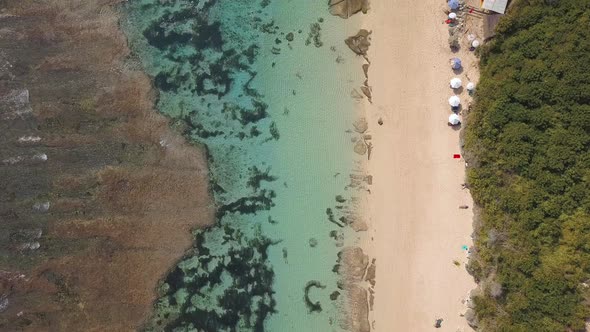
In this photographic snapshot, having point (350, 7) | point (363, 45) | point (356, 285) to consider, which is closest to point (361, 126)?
point (363, 45)

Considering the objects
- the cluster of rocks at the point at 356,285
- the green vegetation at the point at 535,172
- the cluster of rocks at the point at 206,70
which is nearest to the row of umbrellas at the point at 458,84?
the green vegetation at the point at 535,172

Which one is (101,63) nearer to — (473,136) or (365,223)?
(365,223)

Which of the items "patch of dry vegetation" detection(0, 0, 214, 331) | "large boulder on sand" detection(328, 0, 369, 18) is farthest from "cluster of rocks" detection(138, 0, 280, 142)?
"large boulder on sand" detection(328, 0, 369, 18)

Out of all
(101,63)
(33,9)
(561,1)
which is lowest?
(101,63)

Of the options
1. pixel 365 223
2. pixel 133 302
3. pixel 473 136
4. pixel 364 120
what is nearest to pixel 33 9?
pixel 133 302

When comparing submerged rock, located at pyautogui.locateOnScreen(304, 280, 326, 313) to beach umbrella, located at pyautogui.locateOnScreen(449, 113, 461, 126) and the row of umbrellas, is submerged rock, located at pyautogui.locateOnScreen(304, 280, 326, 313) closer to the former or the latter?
beach umbrella, located at pyautogui.locateOnScreen(449, 113, 461, 126)

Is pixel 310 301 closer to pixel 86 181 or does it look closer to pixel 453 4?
pixel 86 181
